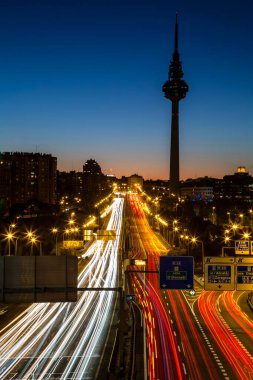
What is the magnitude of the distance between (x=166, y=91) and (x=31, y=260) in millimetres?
143951

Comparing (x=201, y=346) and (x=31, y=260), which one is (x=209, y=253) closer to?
(x=201, y=346)

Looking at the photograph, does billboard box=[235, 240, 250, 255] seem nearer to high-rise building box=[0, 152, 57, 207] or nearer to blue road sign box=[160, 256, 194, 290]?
blue road sign box=[160, 256, 194, 290]

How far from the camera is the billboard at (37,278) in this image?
16969 millimetres

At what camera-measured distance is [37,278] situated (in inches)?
674

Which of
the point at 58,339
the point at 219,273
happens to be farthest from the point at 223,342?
the point at 58,339

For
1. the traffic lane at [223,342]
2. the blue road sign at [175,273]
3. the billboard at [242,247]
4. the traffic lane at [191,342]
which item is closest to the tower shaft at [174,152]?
the traffic lane at [191,342]

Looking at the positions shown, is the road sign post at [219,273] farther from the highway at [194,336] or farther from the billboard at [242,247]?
the billboard at [242,247]

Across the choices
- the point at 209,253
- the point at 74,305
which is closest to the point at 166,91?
the point at 209,253

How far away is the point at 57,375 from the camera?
1800 cm

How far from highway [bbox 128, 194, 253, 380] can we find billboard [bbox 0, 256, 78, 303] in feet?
17.9

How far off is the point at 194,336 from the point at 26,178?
13255 centimetres

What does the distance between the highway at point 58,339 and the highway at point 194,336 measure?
112 inches

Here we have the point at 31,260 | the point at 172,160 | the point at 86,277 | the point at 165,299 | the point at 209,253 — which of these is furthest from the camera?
the point at 172,160

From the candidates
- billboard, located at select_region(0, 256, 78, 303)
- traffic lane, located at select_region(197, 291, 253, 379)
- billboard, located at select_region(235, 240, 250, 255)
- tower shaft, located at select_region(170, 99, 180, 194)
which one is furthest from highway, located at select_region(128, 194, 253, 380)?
tower shaft, located at select_region(170, 99, 180, 194)
